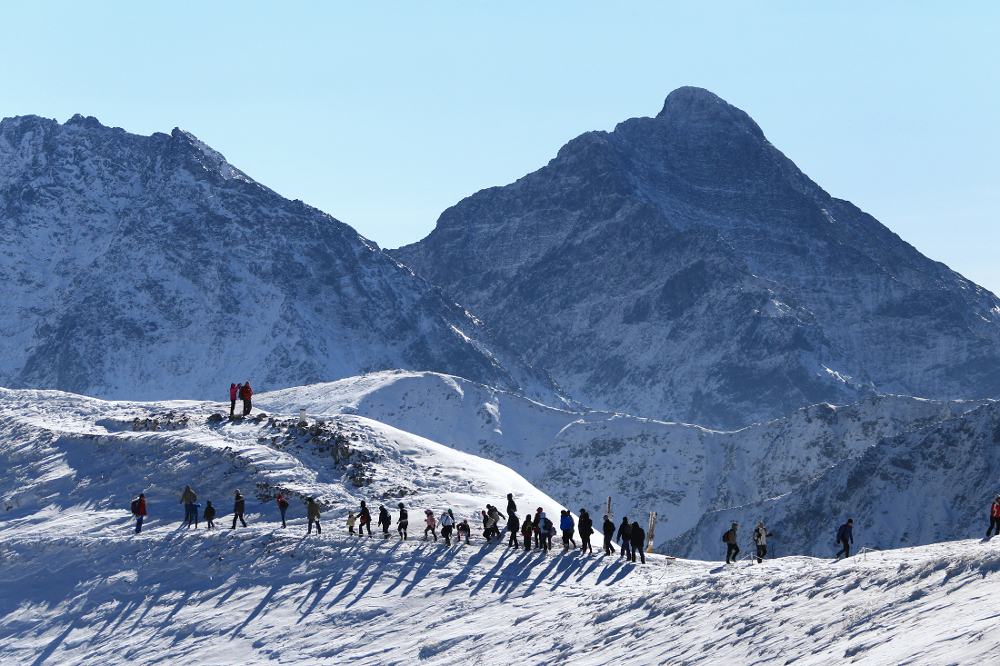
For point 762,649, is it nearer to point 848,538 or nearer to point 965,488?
point 848,538

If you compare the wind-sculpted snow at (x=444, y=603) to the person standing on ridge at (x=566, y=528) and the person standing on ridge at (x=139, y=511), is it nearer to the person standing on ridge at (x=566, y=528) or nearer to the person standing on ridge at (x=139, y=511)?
the person standing on ridge at (x=139, y=511)

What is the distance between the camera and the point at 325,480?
140 ft

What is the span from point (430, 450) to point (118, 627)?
19315 millimetres

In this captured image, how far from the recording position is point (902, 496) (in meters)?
76.6

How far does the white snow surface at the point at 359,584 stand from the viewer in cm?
2239

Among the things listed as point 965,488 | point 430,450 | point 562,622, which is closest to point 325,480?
point 430,450

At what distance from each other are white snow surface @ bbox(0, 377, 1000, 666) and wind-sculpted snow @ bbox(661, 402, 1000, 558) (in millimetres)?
35395

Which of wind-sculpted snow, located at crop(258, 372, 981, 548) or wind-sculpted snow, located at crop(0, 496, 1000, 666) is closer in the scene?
wind-sculpted snow, located at crop(0, 496, 1000, 666)

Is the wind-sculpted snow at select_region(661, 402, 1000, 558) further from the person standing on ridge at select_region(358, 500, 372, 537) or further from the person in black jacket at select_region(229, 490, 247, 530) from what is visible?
the person in black jacket at select_region(229, 490, 247, 530)

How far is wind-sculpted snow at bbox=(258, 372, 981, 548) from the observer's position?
356ft

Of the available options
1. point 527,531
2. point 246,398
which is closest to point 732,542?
point 527,531

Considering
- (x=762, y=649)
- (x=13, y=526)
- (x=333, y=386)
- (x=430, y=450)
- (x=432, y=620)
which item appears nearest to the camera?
(x=762, y=649)

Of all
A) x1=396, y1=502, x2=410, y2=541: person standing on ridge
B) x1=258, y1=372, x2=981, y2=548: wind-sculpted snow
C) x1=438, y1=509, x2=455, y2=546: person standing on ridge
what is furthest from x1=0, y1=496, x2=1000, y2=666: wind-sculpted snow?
x1=258, y1=372, x2=981, y2=548: wind-sculpted snow

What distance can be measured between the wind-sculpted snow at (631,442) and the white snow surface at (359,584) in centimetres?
6065
